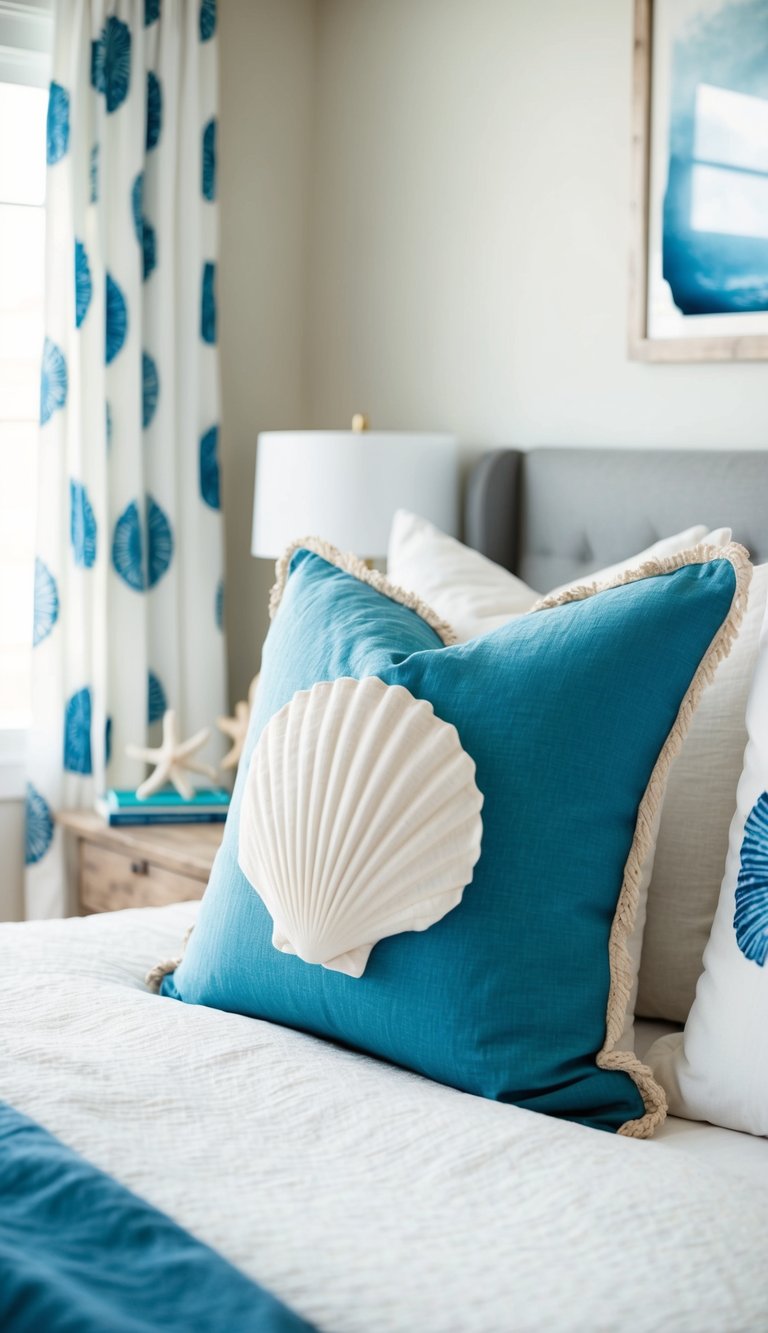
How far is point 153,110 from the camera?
9.80ft

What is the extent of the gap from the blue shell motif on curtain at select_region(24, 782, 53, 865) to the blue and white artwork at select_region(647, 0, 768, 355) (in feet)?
5.15

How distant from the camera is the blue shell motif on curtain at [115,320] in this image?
Result: 2943 millimetres

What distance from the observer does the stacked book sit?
9.04 feet

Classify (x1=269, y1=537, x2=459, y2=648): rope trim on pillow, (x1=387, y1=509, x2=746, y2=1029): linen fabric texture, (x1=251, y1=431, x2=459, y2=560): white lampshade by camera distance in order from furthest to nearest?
1. (x1=251, y1=431, x2=459, y2=560): white lampshade
2. (x1=269, y1=537, x2=459, y2=648): rope trim on pillow
3. (x1=387, y1=509, x2=746, y2=1029): linen fabric texture

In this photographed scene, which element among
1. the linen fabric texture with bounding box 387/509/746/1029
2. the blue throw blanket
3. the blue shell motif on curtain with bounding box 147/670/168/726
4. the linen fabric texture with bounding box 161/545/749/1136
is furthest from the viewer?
the blue shell motif on curtain with bounding box 147/670/168/726

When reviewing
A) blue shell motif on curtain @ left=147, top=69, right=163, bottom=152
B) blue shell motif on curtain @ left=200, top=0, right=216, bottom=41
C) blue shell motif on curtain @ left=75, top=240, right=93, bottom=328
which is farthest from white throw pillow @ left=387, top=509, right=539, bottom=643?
blue shell motif on curtain @ left=200, top=0, right=216, bottom=41

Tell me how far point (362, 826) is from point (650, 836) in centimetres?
26

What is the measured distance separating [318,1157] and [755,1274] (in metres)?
0.31

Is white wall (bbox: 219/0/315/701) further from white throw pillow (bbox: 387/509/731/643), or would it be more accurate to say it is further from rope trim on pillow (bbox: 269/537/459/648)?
rope trim on pillow (bbox: 269/537/459/648)

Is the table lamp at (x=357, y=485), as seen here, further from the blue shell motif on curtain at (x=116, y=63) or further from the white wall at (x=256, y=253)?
the blue shell motif on curtain at (x=116, y=63)

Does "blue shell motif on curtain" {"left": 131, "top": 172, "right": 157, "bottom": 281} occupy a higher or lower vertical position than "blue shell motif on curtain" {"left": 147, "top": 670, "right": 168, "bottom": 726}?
higher

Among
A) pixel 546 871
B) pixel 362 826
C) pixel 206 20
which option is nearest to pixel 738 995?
pixel 546 871

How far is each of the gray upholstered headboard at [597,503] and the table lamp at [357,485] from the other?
0.08m

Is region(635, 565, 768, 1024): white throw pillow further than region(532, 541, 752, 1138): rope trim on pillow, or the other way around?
region(635, 565, 768, 1024): white throw pillow
